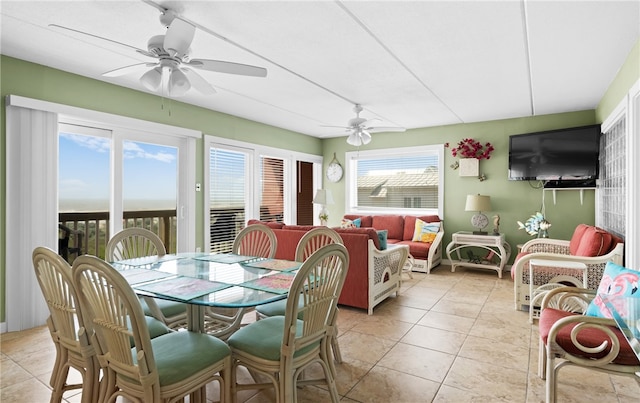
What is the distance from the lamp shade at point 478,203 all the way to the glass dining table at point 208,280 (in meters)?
3.87

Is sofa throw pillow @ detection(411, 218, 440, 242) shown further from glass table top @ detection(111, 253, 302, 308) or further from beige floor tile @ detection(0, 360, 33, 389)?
beige floor tile @ detection(0, 360, 33, 389)

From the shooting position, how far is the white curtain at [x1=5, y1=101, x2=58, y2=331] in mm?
3145

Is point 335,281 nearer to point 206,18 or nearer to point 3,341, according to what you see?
point 206,18

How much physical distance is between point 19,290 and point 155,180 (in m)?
1.75

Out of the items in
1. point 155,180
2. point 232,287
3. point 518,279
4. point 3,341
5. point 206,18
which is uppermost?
point 206,18

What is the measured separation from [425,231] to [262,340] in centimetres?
449

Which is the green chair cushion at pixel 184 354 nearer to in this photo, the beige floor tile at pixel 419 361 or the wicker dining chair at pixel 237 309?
the wicker dining chair at pixel 237 309

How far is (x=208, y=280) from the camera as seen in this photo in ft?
6.91

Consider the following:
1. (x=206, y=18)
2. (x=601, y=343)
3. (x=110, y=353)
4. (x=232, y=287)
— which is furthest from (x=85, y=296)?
(x=601, y=343)

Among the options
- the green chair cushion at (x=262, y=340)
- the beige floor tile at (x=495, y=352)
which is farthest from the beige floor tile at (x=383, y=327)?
the green chair cushion at (x=262, y=340)

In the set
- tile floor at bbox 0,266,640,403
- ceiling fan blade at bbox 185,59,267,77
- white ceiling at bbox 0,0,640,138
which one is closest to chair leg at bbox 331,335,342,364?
tile floor at bbox 0,266,640,403

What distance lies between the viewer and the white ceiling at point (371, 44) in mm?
2316

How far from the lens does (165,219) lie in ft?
15.0

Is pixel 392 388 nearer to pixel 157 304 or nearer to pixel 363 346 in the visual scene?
pixel 363 346
